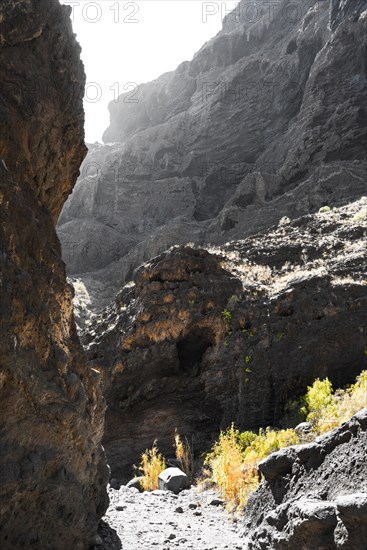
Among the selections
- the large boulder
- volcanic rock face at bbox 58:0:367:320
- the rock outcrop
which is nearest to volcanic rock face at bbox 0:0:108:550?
the rock outcrop

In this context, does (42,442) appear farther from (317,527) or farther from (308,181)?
(308,181)

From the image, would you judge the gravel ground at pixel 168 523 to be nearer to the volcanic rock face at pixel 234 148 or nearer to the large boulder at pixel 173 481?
the large boulder at pixel 173 481

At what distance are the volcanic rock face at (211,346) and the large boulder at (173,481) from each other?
234cm

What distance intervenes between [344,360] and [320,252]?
8.19m

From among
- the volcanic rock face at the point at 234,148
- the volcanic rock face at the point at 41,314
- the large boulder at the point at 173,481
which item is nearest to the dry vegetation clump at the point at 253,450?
the large boulder at the point at 173,481

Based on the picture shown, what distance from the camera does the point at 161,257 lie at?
15.2 metres

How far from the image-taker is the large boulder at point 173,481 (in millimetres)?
8789

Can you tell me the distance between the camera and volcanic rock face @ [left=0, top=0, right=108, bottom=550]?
4105mm

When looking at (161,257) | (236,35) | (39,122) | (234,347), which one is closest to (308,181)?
(161,257)

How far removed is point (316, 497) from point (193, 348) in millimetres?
9542

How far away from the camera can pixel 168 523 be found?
6.66 m

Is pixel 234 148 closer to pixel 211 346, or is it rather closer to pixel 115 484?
pixel 211 346

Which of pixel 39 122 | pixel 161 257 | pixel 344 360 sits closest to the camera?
pixel 39 122

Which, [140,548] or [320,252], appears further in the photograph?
[320,252]
